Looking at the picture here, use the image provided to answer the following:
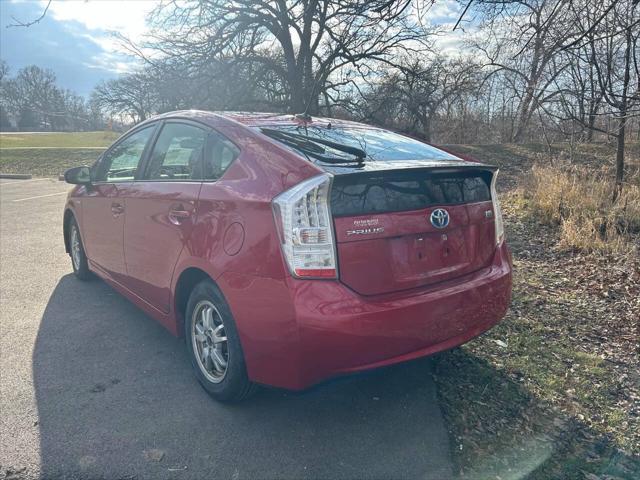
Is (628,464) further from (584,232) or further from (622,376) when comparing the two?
(584,232)

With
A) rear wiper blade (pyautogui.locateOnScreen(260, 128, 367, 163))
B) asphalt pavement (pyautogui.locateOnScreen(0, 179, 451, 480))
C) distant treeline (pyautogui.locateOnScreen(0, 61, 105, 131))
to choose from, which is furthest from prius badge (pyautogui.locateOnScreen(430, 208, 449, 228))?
distant treeline (pyautogui.locateOnScreen(0, 61, 105, 131))

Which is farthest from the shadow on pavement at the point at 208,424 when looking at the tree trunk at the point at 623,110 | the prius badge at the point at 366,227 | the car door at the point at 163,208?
the tree trunk at the point at 623,110

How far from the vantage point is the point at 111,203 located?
405 centimetres

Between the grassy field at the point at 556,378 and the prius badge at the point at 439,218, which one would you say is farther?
the prius badge at the point at 439,218

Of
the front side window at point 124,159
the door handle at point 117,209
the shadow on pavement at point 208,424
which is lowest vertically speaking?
the shadow on pavement at point 208,424

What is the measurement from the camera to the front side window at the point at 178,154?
3.15m

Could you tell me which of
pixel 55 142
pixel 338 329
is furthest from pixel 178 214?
pixel 55 142

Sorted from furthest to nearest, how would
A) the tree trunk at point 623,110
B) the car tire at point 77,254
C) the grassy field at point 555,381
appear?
1. the tree trunk at point 623,110
2. the car tire at point 77,254
3. the grassy field at point 555,381

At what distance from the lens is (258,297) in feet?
7.95

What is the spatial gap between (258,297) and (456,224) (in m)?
1.16

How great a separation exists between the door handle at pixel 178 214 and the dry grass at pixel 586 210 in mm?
4580

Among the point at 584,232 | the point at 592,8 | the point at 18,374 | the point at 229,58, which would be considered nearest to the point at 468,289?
the point at 18,374

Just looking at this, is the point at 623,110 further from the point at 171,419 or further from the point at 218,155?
the point at 171,419

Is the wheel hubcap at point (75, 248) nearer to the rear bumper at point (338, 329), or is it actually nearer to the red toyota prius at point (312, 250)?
the red toyota prius at point (312, 250)
